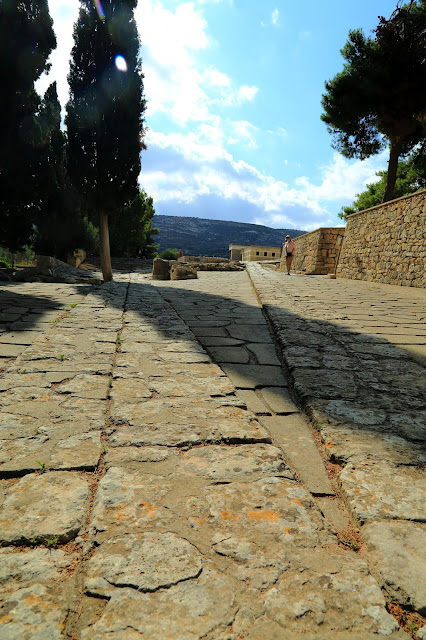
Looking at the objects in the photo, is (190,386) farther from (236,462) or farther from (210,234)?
(210,234)

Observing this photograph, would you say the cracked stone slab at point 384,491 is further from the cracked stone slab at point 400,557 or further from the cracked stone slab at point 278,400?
the cracked stone slab at point 278,400

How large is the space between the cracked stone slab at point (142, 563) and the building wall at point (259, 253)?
35966 mm

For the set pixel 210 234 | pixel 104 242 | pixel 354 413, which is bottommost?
pixel 354 413

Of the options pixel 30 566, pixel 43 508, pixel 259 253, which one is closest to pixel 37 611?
pixel 30 566

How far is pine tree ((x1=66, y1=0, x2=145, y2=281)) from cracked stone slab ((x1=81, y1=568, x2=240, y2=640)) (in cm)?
1135

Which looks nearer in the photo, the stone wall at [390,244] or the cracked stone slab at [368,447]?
the cracked stone slab at [368,447]

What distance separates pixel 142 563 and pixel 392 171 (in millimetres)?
17671

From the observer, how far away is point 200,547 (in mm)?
965

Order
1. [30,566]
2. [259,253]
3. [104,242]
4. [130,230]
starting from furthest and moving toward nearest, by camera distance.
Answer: [259,253]
[130,230]
[104,242]
[30,566]

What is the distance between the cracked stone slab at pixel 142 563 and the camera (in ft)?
2.77

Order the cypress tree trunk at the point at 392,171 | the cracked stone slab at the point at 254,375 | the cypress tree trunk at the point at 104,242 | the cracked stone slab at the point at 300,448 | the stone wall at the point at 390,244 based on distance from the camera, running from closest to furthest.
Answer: the cracked stone slab at the point at 300,448 → the cracked stone slab at the point at 254,375 → the stone wall at the point at 390,244 → the cypress tree trunk at the point at 104,242 → the cypress tree trunk at the point at 392,171

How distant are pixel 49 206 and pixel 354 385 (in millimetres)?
18810

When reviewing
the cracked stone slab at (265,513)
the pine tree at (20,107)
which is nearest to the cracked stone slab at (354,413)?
the cracked stone slab at (265,513)

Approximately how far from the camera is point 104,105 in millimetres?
10508
